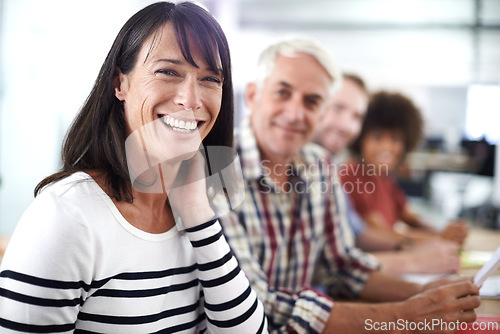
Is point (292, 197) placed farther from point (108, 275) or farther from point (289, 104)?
point (108, 275)

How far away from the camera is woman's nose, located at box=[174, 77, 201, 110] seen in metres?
0.52

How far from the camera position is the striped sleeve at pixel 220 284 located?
1.96 ft

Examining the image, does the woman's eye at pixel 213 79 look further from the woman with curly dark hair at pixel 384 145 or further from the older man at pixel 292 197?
the woman with curly dark hair at pixel 384 145

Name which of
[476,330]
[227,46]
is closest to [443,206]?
[476,330]

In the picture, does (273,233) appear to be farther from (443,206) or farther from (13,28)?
(443,206)

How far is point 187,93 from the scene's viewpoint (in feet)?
1.71

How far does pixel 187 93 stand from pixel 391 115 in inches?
60.2

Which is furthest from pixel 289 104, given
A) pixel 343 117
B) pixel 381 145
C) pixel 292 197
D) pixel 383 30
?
pixel 383 30

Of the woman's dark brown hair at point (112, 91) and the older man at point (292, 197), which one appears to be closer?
the woman's dark brown hair at point (112, 91)

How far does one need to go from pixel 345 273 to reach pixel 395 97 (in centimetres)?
110

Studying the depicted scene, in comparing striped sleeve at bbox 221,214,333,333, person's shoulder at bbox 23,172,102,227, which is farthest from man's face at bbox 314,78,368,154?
person's shoulder at bbox 23,172,102,227

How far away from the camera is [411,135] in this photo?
1.93 metres

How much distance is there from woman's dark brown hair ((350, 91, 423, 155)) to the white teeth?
4.86ft

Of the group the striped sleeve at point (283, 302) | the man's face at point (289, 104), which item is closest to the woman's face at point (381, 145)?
the man's face at point (289, 104)
